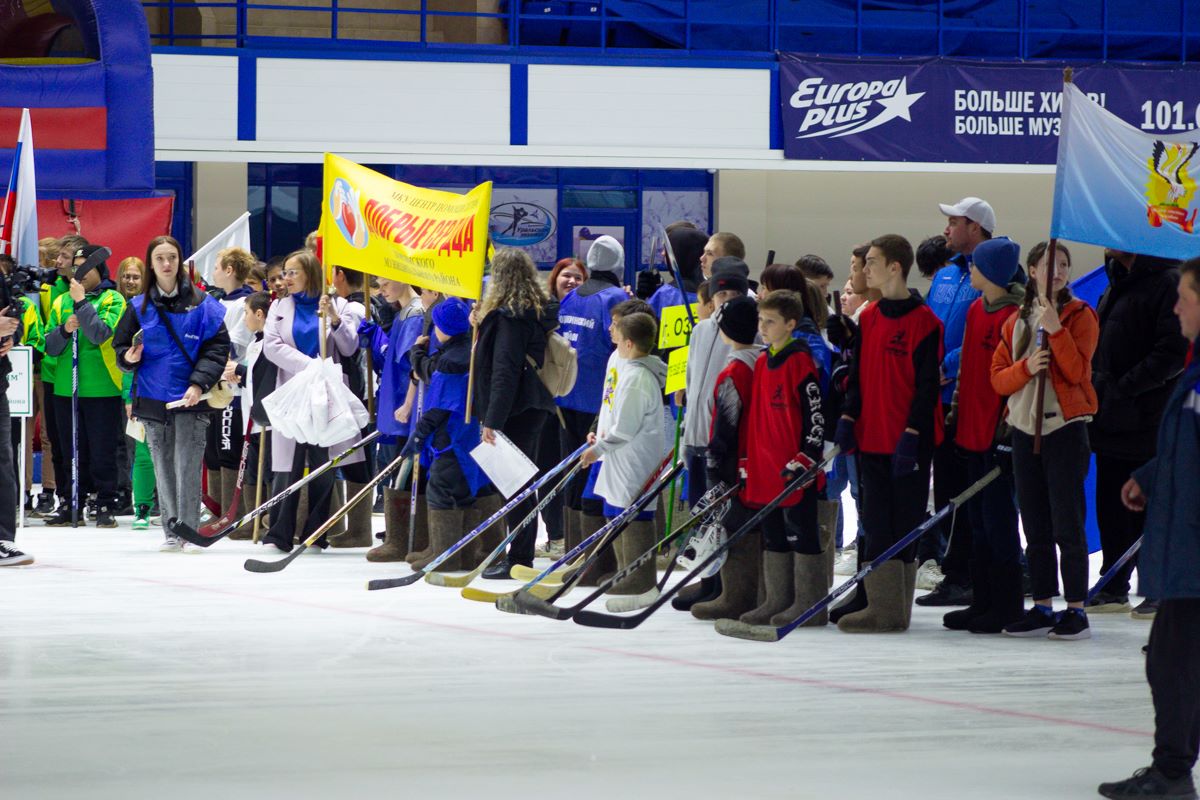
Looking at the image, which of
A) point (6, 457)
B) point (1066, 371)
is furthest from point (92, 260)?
point (1066, 371)

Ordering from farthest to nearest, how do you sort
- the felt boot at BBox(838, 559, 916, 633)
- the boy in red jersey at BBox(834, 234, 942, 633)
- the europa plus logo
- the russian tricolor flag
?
1. the europa plus logo
2. the russian tricolor flag
3. the felt boot at BBox(838, 559, 916, 633)
4. the boy in red jersey at BBox(834, 234, 942, 633)

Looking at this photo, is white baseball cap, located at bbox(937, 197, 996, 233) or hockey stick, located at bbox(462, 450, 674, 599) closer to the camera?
hockey stick, located at bbox(462, 450, 674, 599)

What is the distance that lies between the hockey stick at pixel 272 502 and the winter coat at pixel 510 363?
1323 millimetres

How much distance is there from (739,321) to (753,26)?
11340mm

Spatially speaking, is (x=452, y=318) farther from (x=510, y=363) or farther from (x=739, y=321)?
(x=739, y=321)

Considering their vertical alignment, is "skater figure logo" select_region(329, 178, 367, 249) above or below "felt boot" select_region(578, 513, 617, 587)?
above

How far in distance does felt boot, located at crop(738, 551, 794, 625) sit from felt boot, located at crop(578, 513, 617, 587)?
4.67 feet

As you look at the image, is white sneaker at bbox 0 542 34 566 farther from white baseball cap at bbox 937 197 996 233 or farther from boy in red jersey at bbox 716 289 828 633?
white baseball cap at bbox 937 197 996 233

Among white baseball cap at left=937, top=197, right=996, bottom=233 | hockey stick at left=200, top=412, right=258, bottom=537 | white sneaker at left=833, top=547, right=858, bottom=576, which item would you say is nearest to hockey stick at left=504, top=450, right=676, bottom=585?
white sneaker at left=833, top=547, right=858, bottom=576

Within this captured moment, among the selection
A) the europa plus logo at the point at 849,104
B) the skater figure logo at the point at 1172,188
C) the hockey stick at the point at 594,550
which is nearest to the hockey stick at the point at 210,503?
the hockey stick at the point at 594,550

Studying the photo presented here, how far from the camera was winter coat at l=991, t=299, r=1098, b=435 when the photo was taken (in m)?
6.59

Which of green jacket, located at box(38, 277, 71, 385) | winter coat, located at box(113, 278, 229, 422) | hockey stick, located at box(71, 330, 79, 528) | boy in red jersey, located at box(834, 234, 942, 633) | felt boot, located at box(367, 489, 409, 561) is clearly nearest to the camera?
boy in red jersey, located at box(834, 234, 942, 633)

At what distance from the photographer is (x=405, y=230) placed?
9.08 m

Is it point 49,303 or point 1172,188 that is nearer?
point 1172,188
